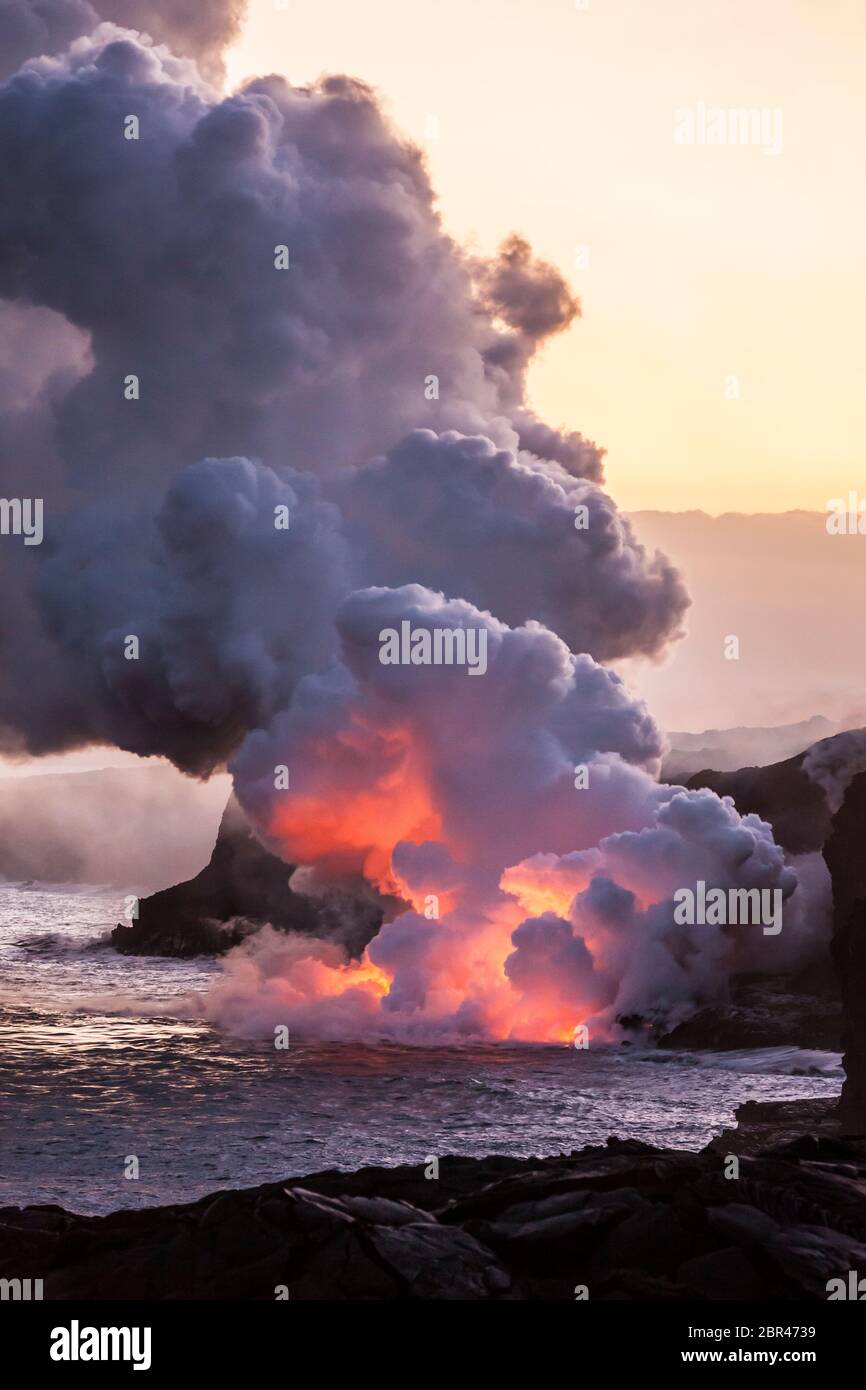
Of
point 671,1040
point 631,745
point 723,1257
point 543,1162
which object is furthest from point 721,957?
point 723,1257

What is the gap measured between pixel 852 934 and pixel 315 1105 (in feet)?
166

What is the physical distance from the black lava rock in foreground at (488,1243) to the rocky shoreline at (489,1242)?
1.8 inches

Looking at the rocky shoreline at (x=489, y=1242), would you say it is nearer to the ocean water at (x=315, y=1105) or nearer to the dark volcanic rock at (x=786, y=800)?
the ocean water at (x=315, y=1105)

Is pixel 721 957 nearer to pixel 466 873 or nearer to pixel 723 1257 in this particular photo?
pixel 466 873

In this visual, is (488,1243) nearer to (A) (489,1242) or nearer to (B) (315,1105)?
(A) (489,1242)

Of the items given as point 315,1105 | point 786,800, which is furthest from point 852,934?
point 786,800

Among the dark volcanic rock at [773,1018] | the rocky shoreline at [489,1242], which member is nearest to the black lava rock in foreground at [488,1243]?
the rocky shoreline at [489,1242]

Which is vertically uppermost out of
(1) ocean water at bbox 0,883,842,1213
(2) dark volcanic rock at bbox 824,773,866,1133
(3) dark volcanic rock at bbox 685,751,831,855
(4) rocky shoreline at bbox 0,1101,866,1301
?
(3) dark volcanic rock at bbox 685,751,831,855

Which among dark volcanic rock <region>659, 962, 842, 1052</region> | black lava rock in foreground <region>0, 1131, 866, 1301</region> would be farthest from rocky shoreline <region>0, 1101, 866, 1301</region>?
dark volcanic rock <region>659, 962, 842, 1052</region>

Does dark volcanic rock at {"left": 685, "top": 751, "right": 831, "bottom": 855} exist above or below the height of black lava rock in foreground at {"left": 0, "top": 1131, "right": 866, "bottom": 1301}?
above

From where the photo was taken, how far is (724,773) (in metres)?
199

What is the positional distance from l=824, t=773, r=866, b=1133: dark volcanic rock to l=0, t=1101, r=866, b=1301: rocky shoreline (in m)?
28.9

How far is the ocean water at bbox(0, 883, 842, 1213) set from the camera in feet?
281

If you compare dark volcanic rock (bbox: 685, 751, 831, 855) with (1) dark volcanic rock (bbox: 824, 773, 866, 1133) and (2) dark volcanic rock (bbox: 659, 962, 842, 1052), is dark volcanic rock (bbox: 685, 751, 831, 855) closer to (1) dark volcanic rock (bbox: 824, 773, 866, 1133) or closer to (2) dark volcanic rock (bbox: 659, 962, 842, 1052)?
(2) dark volcanic rock (bbox: 659, 962, 842, 1052)
